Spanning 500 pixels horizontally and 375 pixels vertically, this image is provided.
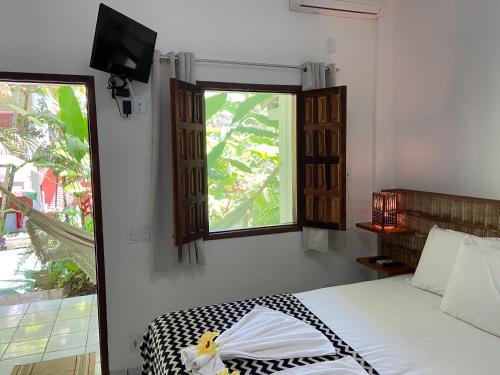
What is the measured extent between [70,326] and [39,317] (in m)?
0.40

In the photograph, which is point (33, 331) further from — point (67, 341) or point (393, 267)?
point (393, 267)

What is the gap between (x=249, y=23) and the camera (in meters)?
2.61

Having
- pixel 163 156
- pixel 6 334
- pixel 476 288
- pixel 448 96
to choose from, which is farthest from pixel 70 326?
pixel 448 96

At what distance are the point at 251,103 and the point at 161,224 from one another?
1288mm

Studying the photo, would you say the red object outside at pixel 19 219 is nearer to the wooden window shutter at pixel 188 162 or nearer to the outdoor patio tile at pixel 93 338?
the outdoor patio tile at pixel 93 338

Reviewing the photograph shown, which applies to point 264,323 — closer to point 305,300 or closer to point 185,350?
point 185,350

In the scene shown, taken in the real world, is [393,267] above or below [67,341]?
above

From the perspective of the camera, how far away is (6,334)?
3.00 meters

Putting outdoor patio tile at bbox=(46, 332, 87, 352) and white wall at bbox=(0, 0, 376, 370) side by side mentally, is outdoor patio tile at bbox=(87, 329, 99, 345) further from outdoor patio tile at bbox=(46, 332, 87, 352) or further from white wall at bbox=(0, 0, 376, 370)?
white wall at bbox=(0, 0, 376, 370)

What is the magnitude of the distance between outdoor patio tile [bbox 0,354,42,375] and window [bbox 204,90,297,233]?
67.2 inches

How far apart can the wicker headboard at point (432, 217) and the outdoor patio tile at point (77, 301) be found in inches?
120

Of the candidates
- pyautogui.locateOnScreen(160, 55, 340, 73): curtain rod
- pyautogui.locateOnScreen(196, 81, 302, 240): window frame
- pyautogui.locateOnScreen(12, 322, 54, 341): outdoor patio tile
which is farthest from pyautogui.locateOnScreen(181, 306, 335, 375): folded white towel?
pyautogui.locateOnScreen(12, 322, 54, 341): outdoor patio tile

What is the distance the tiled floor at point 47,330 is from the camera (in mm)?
2730

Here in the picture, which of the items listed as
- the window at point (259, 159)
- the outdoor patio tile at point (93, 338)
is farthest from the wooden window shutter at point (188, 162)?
the outdoor patio tile at point (93, 338)
